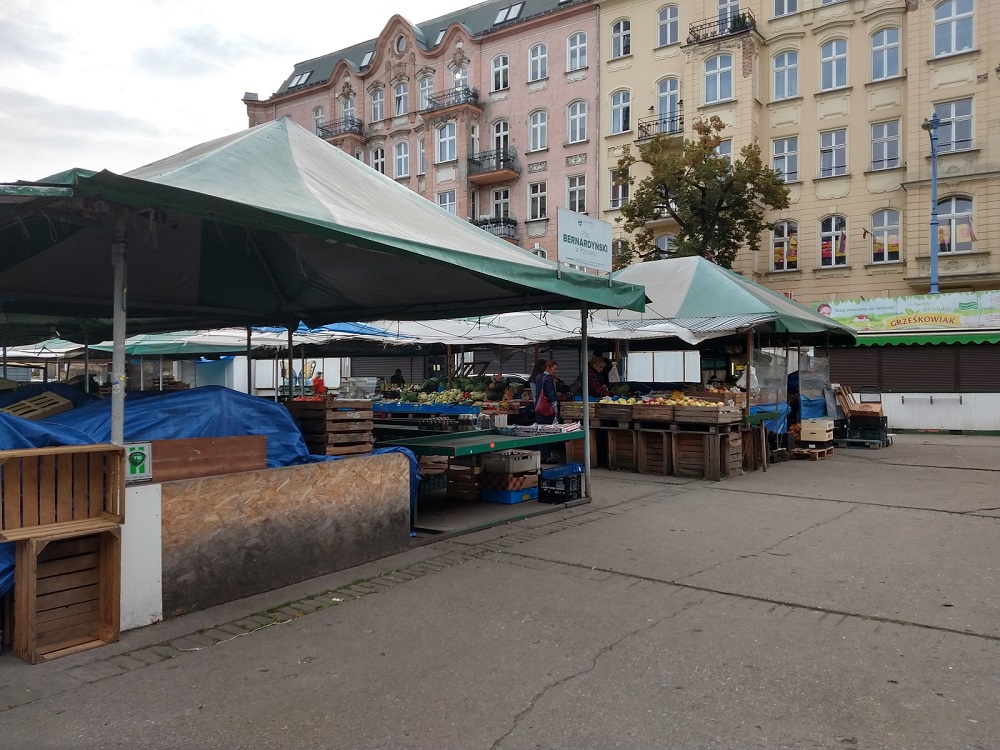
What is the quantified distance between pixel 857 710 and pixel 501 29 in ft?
122

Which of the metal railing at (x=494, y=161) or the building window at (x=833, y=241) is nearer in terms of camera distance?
the building window at (x=833, y=241)

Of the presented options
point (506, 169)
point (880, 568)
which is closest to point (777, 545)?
point (880, 568)

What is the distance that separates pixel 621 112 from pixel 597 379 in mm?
21308

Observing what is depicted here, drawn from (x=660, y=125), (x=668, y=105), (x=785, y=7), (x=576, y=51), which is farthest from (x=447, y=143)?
(x=785, y=7)

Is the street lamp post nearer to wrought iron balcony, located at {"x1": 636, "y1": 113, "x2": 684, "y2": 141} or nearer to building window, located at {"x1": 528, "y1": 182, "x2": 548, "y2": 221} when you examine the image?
wrought iron balcony, located at {"x1": 636, "y1": 113, "x2": 684, "y2": 141}

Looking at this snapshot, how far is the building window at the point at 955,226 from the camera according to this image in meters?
25.3

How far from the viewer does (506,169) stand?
35.5m

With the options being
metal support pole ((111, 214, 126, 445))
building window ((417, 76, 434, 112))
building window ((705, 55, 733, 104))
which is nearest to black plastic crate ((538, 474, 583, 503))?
metal support pole ((111, 214, 126, 445))

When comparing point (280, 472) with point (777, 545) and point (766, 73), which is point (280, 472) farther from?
point (766, 73)

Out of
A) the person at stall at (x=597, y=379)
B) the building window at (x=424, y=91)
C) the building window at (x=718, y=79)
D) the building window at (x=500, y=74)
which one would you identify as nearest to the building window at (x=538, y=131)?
the building window at (x=500, y=74)

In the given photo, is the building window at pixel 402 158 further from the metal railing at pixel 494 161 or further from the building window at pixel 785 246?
the building window at pixel 785 246

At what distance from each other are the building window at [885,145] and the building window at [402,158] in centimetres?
2179

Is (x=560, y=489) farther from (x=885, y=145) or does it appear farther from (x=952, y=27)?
(x=952, y=27)

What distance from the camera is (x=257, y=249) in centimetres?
844
